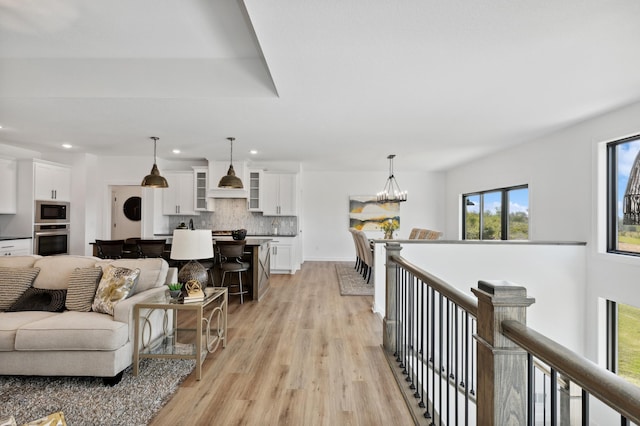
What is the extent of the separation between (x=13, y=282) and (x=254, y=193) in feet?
14.9

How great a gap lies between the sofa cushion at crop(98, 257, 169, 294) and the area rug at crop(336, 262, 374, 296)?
2884mm

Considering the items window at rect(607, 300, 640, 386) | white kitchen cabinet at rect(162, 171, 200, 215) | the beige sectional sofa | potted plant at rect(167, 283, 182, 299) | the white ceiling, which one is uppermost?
the white ceiling

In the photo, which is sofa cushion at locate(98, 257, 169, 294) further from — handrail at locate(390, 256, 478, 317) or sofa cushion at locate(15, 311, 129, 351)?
handrail at locate(390, 256, 478, 317)

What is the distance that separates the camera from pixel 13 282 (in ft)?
9.07

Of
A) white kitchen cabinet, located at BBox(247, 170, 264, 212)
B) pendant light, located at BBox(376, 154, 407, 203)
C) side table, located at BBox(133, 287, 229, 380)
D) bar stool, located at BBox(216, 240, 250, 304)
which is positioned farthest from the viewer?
white kitchen cabinet, located at BBox(247, 170, 264, 212)

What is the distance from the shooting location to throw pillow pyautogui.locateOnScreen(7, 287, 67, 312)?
2676 millimetres

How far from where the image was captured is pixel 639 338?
3416 mm

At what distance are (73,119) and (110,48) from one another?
1585 millimetres

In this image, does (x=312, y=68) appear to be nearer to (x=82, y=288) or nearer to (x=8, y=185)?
(x=82, y=288)

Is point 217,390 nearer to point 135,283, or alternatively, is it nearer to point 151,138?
point 135,283

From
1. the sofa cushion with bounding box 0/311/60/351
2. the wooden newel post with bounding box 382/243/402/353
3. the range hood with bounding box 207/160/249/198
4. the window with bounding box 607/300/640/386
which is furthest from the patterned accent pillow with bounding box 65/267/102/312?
the window with bounding box 607/300/640/386

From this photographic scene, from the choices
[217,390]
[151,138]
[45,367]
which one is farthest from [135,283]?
[151,138]

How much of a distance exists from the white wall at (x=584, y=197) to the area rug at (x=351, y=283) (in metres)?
2.41

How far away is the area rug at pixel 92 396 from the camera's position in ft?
6.61
